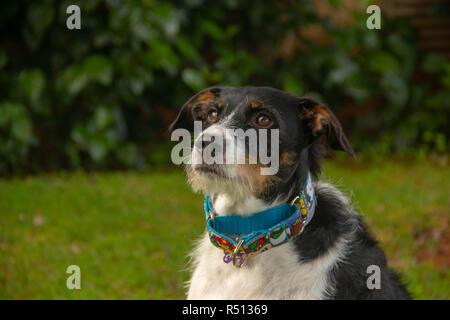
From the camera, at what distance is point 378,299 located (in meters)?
2.72

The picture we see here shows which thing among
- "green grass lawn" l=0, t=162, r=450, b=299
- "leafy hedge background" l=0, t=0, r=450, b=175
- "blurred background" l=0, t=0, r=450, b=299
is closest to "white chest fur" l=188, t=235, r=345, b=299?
"green grass lawn" l=0, t=162, r=450, b=299

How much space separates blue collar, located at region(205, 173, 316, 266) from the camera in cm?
262

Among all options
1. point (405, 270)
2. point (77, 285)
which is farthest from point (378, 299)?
point (77, 285)

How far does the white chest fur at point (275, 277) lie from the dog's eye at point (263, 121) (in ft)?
2.08

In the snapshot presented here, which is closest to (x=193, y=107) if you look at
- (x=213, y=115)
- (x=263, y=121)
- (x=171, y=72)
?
(x=213, y=115)

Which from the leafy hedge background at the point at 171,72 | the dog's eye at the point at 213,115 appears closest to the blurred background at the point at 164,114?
the leafy hedge background at the point at 171,72

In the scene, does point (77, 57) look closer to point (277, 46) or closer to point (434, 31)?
point (277, 46)

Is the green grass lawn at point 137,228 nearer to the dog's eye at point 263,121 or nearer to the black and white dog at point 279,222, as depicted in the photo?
the black and white dog at point 279,222

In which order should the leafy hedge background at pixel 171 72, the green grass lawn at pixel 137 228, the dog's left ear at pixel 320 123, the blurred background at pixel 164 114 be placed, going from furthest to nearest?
the leafy hedge background at pixel 171 72, the blurred background at pixel 164 114, the green grass lawn at pixel 137 228, the dog's left ear at pixel 320 123

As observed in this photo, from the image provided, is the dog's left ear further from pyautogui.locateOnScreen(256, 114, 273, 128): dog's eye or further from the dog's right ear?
the dog's right ear

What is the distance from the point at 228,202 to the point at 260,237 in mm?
276

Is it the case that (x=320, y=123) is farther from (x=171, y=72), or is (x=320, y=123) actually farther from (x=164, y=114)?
(x=164, y=114)

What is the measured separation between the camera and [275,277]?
8.74 ft

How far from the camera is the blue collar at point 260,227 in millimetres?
2623
